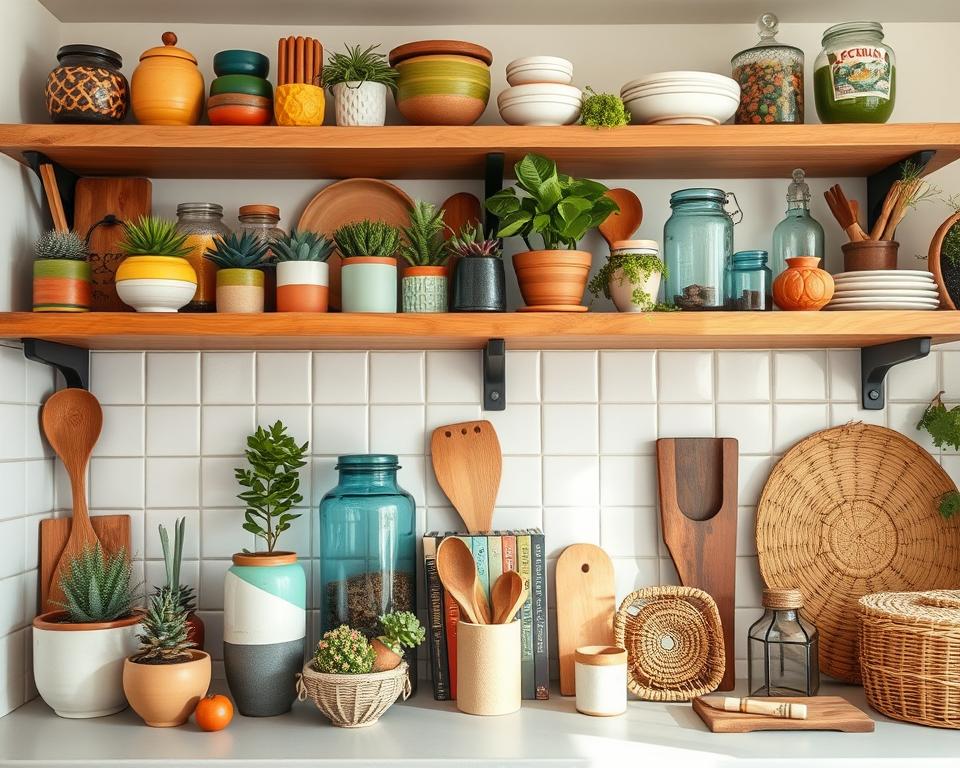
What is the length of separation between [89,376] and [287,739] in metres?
0.80

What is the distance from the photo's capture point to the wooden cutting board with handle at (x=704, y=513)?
5.67ft

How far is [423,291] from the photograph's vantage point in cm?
155

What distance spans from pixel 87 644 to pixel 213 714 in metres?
0.25

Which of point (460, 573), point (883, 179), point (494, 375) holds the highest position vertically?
point (883, 179)

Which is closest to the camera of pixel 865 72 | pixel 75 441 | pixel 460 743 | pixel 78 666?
pixel 460 743

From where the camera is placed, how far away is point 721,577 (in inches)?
68.2

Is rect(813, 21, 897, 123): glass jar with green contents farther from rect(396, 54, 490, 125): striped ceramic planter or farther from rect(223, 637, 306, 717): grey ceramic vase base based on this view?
rect(223, 637, 306, 717): grey ceramic vase base

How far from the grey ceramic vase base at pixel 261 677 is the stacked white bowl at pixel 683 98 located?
3.57 ft

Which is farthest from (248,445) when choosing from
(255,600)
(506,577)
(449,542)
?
(506,577)

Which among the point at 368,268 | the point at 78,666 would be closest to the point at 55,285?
the point at 368,268

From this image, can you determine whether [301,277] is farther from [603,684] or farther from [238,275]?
[603,684]

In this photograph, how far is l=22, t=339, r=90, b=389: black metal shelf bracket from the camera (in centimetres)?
157

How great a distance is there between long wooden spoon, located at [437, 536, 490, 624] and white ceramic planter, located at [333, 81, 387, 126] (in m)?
0.73

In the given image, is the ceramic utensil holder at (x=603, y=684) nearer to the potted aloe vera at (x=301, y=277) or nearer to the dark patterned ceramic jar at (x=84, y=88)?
the potted aloe vera at (x=301, y=277)
